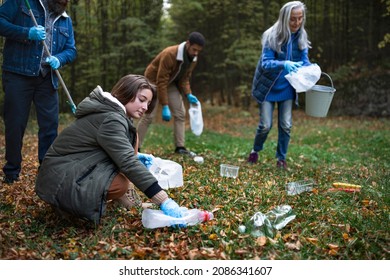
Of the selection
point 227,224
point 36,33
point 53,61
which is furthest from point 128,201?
point 36,33

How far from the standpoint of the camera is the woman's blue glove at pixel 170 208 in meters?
3.04

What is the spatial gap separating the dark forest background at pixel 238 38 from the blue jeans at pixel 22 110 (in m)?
7.72

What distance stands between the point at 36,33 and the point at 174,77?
255 centimetres

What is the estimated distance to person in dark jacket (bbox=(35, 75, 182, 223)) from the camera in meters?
3.01

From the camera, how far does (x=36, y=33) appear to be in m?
4.15

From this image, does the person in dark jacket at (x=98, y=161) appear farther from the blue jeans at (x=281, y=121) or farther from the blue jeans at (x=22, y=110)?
the blue jeans at (x=281, y=121)

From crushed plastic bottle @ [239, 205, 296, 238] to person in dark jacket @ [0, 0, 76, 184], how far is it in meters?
2.55

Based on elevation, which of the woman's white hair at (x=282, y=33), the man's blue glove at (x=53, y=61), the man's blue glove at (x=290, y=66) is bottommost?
the man's blue glove at (x=290, y=66)

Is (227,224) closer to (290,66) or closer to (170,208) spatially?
(170,208)

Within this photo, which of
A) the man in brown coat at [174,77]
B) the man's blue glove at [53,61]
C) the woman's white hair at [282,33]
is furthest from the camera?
the man in brown coat at [174,77]

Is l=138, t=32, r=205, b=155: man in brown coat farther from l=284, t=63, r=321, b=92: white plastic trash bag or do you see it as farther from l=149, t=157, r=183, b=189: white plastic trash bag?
l=149, t=157, r=183, b=189: white plastic trash bag

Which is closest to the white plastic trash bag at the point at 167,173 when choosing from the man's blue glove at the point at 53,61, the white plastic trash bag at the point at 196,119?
the man's blue glove at the point at 53,61
